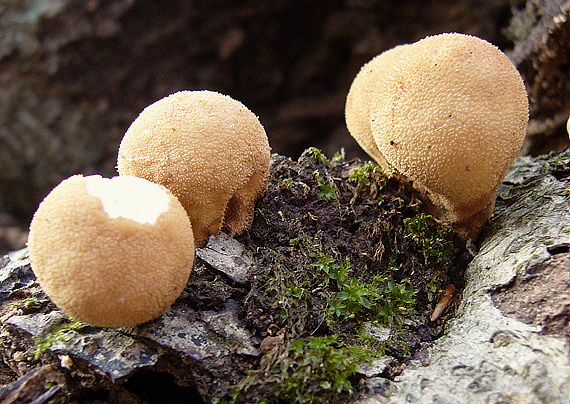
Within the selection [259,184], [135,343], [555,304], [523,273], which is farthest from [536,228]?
[135,343]

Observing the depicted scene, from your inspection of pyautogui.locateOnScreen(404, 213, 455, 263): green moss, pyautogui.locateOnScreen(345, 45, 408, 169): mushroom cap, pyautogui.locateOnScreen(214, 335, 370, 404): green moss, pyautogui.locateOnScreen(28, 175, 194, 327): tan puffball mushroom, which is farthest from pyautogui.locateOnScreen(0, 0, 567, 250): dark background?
pyautogui.locateOnScreen(214, 335, 370, 404): green moss

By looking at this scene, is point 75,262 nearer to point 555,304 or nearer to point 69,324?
point 69,324

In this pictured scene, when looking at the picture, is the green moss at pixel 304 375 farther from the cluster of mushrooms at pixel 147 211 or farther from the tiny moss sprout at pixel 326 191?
the tiny moss sprout at pixel 326 191

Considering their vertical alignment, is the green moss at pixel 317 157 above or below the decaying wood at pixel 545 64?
below

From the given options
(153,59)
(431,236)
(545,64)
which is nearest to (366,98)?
(431,236)

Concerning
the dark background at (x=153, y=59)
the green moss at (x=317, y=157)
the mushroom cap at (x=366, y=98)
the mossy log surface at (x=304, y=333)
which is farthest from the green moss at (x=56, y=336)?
the dark background at (x=153, y=59)

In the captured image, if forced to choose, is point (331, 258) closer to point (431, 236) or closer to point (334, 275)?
point (334, 275)

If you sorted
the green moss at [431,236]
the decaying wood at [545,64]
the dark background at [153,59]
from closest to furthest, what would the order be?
1. the green moss at [431,236]
2. the decaying wood at [545,64]
3. the dark background at [153,59]
